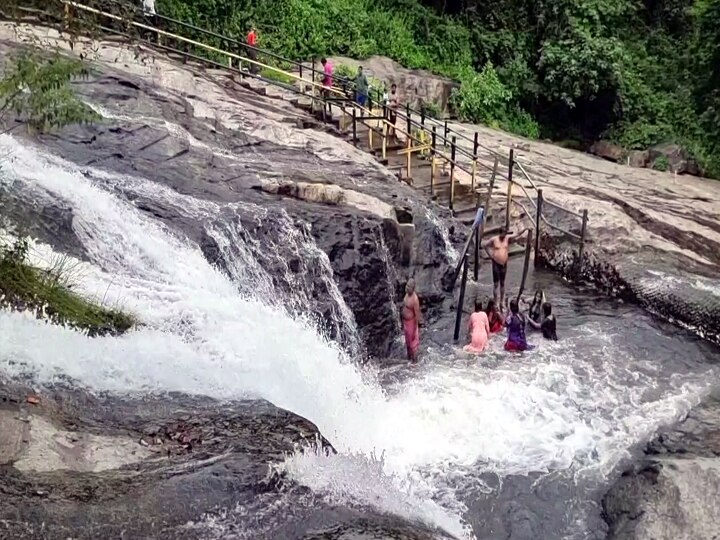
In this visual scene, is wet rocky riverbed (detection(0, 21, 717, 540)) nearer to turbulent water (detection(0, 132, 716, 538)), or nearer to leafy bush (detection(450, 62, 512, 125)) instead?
turbulent water (detection(0, 132, 716, 538))

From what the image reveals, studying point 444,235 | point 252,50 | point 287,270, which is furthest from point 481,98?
point 287,270

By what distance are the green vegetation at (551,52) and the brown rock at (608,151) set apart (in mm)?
367

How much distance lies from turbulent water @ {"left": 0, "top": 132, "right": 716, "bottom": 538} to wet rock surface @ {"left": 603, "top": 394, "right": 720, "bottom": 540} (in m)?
0.40

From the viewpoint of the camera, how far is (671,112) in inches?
1001

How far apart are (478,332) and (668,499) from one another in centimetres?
466

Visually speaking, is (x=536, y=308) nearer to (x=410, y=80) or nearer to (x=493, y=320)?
(x=493, y=320)

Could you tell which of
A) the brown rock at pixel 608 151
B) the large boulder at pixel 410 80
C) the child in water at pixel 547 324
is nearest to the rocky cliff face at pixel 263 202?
the child in water at pixel 547 324

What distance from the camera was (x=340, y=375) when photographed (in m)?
10.4

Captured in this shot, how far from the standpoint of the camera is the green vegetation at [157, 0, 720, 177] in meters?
23.6

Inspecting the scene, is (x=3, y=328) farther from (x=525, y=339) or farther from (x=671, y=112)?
(x=671, y=112)


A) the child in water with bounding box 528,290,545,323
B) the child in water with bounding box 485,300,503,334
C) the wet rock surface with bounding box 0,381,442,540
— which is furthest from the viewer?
the child in water with bounding box 528,290,545,323

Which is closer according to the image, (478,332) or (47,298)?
(47,298)

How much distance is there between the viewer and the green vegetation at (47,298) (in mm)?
8352

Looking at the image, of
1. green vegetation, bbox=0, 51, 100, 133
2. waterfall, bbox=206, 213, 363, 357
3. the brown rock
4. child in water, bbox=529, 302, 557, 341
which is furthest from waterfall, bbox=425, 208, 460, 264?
the brown rock
